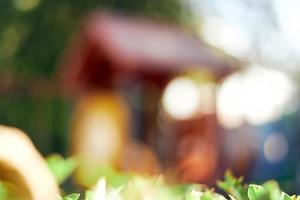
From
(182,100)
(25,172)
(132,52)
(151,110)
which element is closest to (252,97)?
(182,100)

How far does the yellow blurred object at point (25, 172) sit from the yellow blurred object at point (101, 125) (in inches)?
367

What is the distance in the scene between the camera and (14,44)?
18.0m

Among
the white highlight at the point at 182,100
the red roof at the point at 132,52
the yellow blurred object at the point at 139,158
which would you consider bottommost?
the yellow blurred object at the point at 139,158

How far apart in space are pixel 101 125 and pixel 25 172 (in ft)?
33.8

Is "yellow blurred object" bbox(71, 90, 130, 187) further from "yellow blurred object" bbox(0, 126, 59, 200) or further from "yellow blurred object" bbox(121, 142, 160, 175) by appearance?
"yellow blurred object" bbox(0, 126, 59, 200)

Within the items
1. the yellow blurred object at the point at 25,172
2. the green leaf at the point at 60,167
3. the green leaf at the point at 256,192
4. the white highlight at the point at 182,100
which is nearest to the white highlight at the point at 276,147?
the white highlight at the point at 182,100

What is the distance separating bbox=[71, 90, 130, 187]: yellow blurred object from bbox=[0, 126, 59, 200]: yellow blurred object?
932 cm

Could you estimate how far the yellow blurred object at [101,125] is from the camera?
1052 cm

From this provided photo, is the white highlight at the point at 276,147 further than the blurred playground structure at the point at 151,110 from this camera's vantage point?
Yes

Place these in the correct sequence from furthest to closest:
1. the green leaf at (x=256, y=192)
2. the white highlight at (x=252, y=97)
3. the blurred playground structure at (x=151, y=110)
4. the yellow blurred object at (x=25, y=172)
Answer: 1. the white highlight at (x=252, y=97)
2. the blurred playground structure at (x=151, y=110)
3. the green leaf at (x=256, y=192)
4. the yellow blurred object at (x=25, y=172)

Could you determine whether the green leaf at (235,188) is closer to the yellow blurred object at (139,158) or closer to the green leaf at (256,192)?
the green leaf at (256,192)

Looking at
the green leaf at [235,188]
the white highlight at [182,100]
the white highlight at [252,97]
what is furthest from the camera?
the white highlight at [252,97]

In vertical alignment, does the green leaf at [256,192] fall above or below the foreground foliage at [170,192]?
above

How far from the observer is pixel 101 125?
11.1 m
